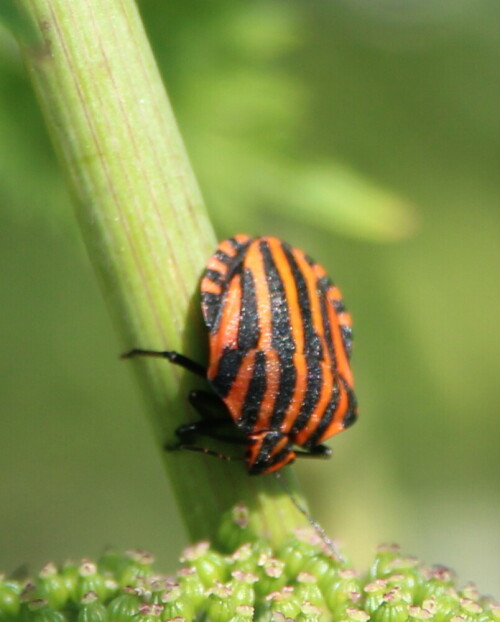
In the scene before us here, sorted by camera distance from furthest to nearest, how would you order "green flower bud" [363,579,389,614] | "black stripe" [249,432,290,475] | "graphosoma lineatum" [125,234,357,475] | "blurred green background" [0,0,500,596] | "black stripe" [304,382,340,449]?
1. "blurred green background" [0,0,500,596]
2. "black stripe" [304,382,340,449]
3. "graphosoma lineatum" [125,234,357,475]
4. "black stripe" [249,432,290,475]
5. "green flower bud" [363,579,389,614]

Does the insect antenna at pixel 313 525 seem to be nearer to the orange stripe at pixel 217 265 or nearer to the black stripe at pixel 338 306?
the orange stripe at pixel 217 265

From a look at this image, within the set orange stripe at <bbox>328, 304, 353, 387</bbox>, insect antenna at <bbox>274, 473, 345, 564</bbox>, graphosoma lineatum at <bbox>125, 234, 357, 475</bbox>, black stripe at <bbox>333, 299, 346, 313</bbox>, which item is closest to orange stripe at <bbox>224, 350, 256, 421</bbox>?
graphosoma lineatum at <bbox>125, 234, 357, 475</bbox>

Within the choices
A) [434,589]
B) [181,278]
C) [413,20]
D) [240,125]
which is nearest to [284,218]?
[240,125]

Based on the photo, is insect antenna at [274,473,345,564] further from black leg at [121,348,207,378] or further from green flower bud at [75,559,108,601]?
green flower bud at [75,559,108,601]

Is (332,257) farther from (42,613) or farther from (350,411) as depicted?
(42,613)

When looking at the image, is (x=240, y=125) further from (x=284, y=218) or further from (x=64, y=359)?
(x=64, y=359)

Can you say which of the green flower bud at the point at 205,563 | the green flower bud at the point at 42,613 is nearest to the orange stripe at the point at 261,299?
the green flower bud at the point at 205,563
